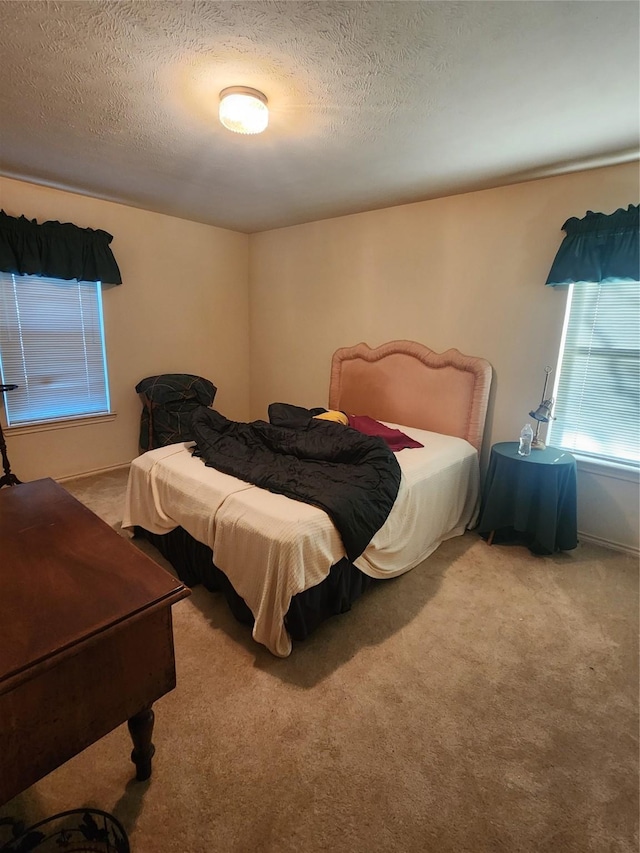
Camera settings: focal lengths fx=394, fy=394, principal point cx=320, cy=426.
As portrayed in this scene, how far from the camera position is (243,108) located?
1.78 meters

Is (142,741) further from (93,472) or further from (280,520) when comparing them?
(93,472)

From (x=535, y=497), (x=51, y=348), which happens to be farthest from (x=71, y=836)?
(x=51, y=348)

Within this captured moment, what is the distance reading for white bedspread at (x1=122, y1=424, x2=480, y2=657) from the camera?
1.66 meters

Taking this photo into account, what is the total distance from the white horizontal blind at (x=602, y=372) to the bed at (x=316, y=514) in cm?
55

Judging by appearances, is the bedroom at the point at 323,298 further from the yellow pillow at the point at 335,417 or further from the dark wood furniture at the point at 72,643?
the yellow pillow at the point at 335,417

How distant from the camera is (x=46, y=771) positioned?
828 millimetres

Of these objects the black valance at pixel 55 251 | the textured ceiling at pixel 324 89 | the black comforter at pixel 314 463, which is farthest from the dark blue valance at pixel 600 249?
the black valance at pixel 55 251

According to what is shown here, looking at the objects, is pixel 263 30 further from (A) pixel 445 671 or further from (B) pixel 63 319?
(B) pixel 63 319

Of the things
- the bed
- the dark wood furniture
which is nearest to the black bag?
the bed

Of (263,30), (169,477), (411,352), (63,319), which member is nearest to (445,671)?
(169,477)

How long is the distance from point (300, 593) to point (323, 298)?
307cm

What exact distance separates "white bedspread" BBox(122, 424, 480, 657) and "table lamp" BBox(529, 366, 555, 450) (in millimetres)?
437

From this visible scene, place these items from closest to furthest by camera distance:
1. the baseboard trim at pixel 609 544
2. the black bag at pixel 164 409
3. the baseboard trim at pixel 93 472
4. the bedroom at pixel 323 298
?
1. the baseboard trim at pixel 609 544
2. the bedroom at pixel 323 298
3. the baseboard trim at pixel 93 472
4. the black bag at pixel 164 409

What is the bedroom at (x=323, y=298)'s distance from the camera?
106 inches
